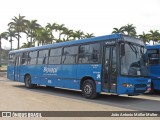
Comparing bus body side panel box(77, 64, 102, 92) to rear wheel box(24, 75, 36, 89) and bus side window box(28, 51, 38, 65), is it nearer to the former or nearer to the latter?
bus side window box(28, 51, 38, 65)

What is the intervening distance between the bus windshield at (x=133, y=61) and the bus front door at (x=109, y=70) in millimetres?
452

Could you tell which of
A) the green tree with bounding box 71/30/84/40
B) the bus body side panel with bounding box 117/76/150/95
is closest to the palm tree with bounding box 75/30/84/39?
the green tree with bounding box 71/30/84/40

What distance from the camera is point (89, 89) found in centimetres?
1252

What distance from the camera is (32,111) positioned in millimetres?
8969

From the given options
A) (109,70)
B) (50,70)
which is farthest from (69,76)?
(109,70)

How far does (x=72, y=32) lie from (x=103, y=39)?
50055 mm

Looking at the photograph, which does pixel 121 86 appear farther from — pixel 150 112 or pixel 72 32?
pixel 72 32

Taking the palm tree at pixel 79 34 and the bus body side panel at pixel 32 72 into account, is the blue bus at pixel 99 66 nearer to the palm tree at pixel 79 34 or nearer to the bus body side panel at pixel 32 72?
the bus body side panel at pixel 32 72

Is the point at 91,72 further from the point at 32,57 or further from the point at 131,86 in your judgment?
the point at 32,57

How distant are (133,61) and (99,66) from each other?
1653 mm

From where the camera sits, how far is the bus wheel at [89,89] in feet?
40.2

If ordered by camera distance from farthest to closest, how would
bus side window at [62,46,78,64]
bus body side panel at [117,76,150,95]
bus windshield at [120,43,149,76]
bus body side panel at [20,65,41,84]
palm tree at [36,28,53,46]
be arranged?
1. palm tree at [36,28,53,46]
2. bus body side panel at [20,65,41,84]
3. bus side window at [62,46,78,64]
4. bus windshield at [120,43,149,76]
5. bus body side panel at [117,76,150,95]

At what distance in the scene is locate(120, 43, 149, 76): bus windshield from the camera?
36.3 feet

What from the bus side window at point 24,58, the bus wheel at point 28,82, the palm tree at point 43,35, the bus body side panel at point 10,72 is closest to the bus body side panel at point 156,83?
the bus wheel at point 28,82
